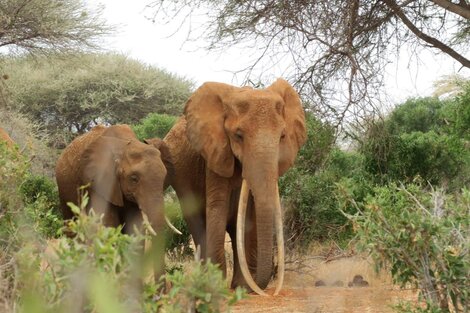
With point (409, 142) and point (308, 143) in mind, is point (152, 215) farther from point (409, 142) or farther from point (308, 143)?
point (409, 142)

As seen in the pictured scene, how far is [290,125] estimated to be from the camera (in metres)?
7.54

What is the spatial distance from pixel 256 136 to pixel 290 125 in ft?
2.52

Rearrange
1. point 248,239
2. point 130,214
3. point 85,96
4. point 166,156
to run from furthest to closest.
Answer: point 85,96 → point 166,156 → point 248,239 → point 130,214

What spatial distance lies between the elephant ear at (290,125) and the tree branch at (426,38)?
3183mm

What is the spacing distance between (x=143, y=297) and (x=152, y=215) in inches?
157

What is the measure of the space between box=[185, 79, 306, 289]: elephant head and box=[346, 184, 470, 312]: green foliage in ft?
8.30

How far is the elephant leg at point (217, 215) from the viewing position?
747cm

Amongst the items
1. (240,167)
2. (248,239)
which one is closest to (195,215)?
(248,239)

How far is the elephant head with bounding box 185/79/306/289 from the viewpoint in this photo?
6578 mm

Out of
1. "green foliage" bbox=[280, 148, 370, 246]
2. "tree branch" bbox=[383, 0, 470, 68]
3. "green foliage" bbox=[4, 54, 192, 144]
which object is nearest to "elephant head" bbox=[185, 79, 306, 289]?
"green foliage" bbox=[280, 148, 370, 246]

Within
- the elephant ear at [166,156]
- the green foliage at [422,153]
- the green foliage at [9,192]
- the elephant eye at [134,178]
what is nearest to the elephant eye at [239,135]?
the elephant eye at [134,178]

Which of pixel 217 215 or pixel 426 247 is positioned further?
pixel 217 215

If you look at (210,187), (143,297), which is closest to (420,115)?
(210,187)

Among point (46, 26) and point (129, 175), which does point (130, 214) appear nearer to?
point (129, 175)
